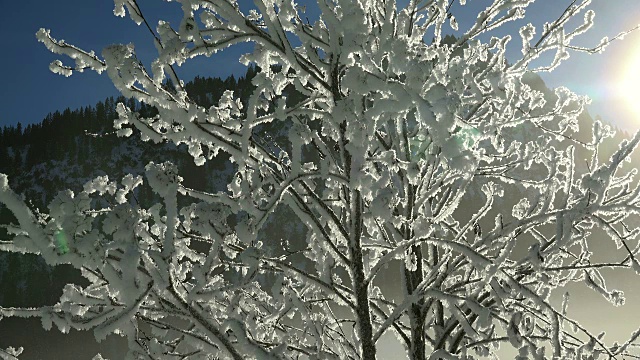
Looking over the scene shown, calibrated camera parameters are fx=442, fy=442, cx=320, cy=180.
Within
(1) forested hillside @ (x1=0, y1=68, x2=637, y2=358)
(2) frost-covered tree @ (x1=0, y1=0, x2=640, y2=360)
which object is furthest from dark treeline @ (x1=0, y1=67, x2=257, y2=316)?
→ (2) frost-covered tree @ (x1=0, y1=0, x2=640, y2=360)

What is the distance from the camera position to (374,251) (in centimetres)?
338

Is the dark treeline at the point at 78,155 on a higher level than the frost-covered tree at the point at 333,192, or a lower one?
higher

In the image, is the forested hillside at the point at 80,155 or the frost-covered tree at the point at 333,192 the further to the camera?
the forested hillside at the point at 80,155

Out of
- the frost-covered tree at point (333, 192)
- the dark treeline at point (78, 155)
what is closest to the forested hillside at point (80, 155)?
the dark treeline at point (78, 155)

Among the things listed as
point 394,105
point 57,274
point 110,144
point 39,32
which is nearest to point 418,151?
point 394,105

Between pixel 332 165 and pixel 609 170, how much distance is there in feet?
5.53

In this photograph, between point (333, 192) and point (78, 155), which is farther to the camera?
point (78, 155)

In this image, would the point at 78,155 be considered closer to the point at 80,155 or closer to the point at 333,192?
the point at 80,155

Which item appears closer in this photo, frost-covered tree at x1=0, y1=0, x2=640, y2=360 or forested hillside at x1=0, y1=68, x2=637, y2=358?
frost-covered tree at x1=0, y1=0, x2=640, y2=360

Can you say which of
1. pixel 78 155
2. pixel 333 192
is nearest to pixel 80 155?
pixel 78 155

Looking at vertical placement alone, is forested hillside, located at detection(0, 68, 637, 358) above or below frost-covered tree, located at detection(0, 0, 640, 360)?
above

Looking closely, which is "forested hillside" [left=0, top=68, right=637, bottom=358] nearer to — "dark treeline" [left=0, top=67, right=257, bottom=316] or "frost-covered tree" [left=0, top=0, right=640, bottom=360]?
"dark treeline" [left=0, top=67, right=257, bottom=316]

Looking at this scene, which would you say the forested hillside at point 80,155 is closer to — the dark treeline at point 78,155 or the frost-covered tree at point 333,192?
the dark treeline at point 78,155

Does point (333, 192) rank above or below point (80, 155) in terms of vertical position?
below
